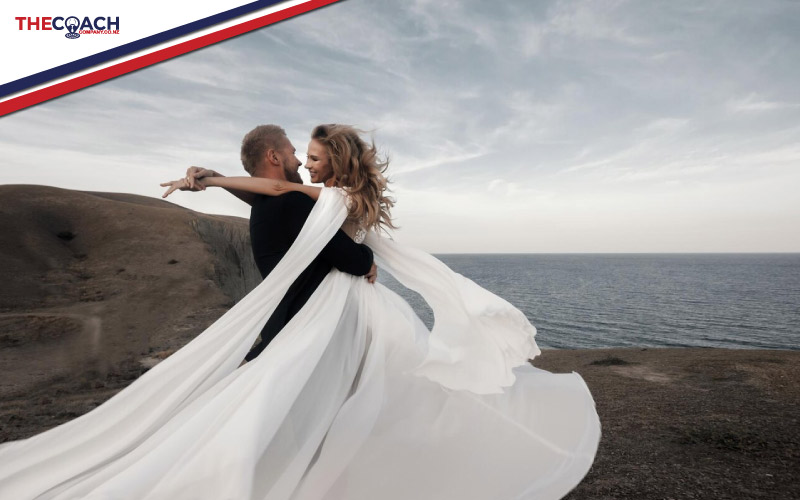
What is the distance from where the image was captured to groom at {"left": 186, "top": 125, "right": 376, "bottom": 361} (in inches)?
112

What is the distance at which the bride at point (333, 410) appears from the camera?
93.8 inches

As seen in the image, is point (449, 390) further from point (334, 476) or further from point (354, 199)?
point (354, 199)

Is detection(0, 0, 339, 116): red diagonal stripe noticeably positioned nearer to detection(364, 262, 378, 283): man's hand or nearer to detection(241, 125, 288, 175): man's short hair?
detection(241, 125, 288, 175): man's short hair

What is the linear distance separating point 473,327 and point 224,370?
1.74 metres

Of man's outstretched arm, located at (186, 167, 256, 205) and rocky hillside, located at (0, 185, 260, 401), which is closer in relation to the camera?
man's outstretched arm, located at (186, 167, 256, 205)

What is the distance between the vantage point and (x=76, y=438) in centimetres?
307

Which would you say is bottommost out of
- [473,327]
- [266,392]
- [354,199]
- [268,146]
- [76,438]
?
[76,438]

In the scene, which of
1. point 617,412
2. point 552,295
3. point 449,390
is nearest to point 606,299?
point 552,295

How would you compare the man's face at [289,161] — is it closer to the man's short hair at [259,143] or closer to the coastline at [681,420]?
the man's short hair at [259,143]

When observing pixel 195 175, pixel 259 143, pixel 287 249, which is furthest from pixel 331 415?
pixel 259 143

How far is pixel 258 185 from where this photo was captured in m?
2.77

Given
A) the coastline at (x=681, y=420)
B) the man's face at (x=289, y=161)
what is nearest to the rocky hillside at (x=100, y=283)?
the coastline at (x=681, y=420)

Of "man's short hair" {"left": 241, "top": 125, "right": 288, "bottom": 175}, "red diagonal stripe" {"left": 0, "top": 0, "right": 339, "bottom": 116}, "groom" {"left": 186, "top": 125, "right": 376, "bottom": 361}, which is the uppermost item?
"red diagonal stripe" {"left": 0, "top": 0, "right": 339, "bottom": 116}

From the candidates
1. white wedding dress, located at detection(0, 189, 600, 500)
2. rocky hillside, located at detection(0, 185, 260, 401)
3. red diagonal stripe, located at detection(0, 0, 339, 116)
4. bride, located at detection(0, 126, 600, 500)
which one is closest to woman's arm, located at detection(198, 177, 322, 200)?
bride, located at detection(0, 126, 600, 500)
